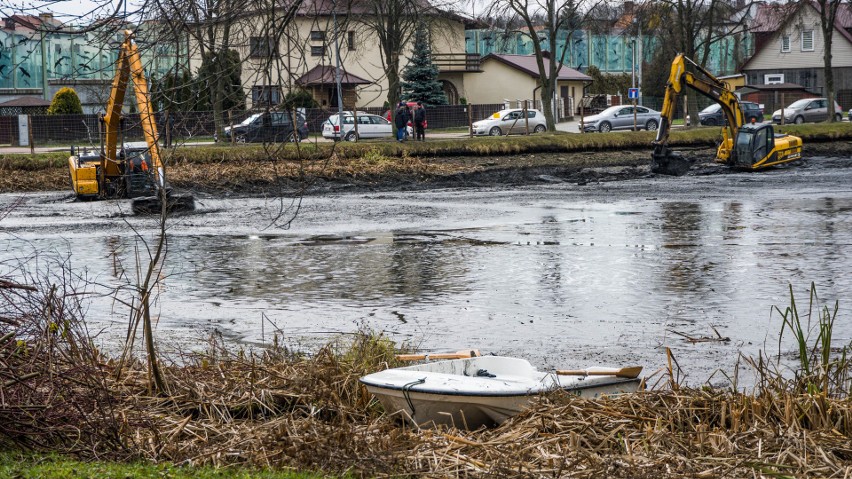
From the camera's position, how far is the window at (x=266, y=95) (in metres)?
7.43

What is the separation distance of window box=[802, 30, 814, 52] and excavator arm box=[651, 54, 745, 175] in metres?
55.0

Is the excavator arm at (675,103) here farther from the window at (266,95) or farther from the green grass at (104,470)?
the green grass at (104,470)

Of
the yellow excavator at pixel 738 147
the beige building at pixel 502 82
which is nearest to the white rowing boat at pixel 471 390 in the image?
the yellow excavator at pixel 738 147

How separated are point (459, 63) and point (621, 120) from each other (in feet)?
61.5

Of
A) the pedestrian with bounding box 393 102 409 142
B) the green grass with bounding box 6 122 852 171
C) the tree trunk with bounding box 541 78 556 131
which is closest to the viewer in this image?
the green grass with bounding box 6 122 852 171

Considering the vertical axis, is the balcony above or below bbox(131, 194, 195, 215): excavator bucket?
above

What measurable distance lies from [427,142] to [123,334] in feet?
105

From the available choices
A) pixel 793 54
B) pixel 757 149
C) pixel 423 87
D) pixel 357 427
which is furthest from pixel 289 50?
pixel 793 54

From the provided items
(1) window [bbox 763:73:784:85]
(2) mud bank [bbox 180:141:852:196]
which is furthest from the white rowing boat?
(1) window [bbox 763:73:784:85]

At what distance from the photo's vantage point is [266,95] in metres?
7.50

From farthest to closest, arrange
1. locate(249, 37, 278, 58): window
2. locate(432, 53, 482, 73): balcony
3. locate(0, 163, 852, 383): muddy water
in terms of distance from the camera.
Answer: locate(432, 53, 482, 73): balcony, locate(0, 163, 852, 383): muddy water, locate(249, 37, 278, 58): window

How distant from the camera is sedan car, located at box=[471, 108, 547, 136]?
55.8 metres

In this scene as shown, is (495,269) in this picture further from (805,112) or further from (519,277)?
→ (805,112)

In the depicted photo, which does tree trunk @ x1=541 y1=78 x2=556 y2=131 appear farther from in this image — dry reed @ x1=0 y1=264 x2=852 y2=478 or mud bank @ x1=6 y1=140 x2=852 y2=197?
dry reed @ x1=0 y1=264 x2=852 y2=478
